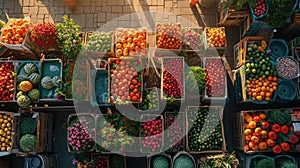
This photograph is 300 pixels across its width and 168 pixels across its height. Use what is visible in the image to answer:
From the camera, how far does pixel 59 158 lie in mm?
6953

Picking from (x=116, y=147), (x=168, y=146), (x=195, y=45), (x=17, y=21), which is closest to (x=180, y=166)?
(x=168, y=146)

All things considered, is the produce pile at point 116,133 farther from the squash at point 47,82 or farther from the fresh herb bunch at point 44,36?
the fresh herb bunch at point 44,36

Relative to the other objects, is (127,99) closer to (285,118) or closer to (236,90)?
(236,90)

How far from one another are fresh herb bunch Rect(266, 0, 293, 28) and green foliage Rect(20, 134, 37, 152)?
5649 mm

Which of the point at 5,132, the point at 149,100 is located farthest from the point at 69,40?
the point at 5,132

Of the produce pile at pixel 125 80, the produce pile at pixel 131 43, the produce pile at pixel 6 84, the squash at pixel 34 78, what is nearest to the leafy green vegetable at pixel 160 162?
the produce pile at pixel 125 80

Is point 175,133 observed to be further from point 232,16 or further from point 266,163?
point 232,16

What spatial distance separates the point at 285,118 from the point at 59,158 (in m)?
5.19

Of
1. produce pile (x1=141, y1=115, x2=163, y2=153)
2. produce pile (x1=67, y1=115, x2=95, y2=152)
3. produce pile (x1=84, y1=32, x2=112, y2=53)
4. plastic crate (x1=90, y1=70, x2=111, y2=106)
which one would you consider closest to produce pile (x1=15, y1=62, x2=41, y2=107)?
plastic crate (x1=90, y1=70, x2=111, y2=106)

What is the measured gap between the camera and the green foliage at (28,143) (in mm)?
6082

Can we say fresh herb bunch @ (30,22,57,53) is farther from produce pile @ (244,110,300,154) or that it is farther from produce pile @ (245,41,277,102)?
produce pile @ (244,110,300,154)

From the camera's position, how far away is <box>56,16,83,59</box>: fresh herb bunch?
6043 mm

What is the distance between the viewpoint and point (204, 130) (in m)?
6.12

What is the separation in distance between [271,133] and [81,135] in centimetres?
395
